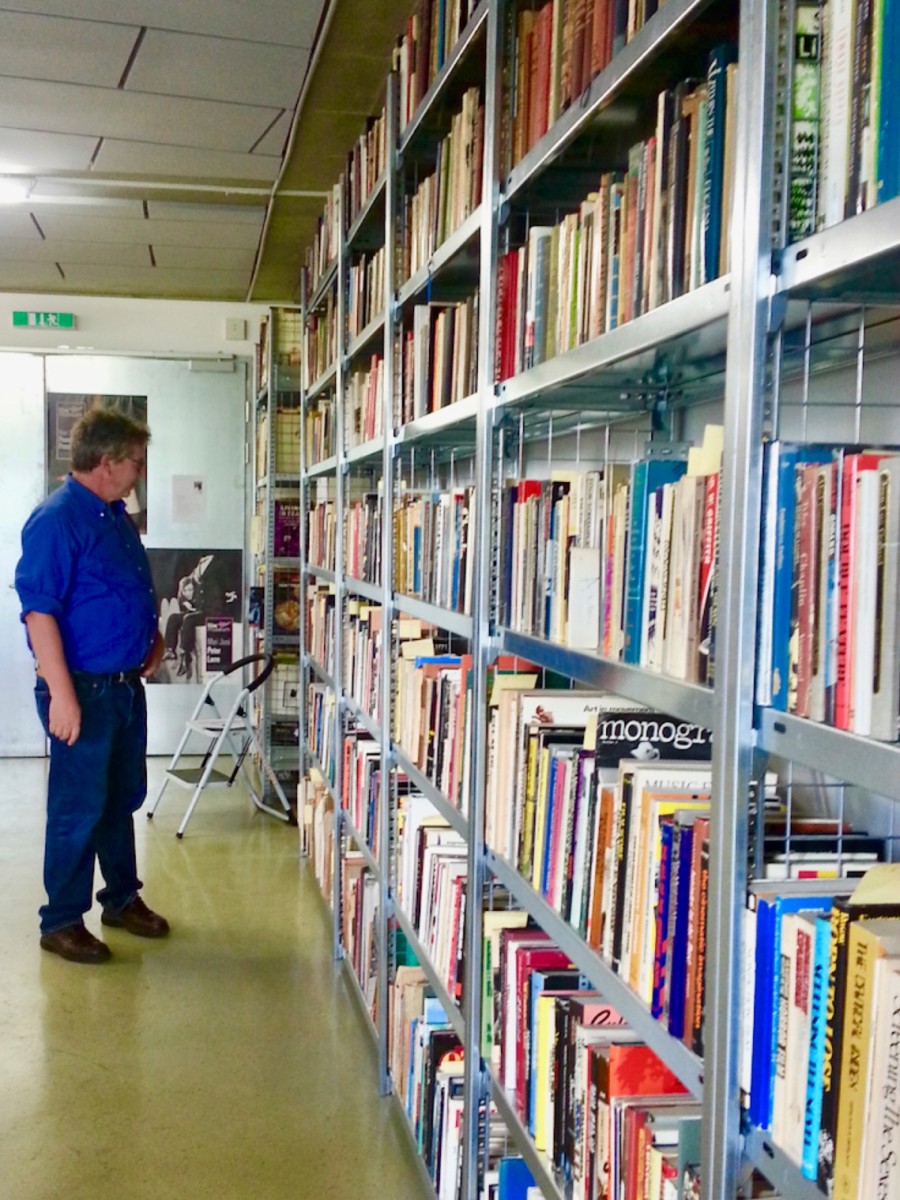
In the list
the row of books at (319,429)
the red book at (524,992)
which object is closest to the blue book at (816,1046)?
the red book at (524,992)

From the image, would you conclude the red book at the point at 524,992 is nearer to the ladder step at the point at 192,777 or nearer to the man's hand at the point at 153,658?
the man's hand at the point at 153,658

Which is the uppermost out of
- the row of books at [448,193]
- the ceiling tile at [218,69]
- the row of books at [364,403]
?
the ceiling tile at [218,69]

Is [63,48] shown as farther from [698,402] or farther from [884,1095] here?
[884,1095]

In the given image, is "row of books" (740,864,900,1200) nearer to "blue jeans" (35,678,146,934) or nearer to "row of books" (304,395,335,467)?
"blue jeans" (35,678,146,934)

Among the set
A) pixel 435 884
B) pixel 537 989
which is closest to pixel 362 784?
pixel 435 884

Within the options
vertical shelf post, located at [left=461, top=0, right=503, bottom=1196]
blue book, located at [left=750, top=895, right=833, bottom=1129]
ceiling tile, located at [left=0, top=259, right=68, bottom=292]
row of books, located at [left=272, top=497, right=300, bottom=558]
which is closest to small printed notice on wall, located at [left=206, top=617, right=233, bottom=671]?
row of books, located at [left=272, top=497, right=300, bottom=558]

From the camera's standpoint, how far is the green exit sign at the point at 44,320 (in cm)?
684

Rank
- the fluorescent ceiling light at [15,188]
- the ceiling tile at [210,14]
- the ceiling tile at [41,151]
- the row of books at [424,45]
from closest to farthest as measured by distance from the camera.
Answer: the row of books at [424,45], the ceiling tile at [210,14], the ceiling tile at [41,151], the fluorescent ceiling light at [15,188]

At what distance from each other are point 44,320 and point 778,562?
6.71m

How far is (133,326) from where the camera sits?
703cm

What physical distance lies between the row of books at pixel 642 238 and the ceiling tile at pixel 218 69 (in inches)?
79.7

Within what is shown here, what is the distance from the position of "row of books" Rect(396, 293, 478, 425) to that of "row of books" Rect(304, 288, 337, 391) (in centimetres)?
142

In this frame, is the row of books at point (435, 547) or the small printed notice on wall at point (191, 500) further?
the small printed notice on wall at point (191, 500)

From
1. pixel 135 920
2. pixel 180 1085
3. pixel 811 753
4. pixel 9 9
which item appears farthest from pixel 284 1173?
pixel 9 9
